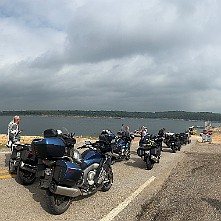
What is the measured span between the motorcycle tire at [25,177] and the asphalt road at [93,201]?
134 mm

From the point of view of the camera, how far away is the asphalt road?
5.08 m

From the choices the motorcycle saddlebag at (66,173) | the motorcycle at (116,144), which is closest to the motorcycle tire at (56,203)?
the motorcycle saddlebag at (66,173)

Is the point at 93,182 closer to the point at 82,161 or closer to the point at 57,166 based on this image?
the point at 82,161

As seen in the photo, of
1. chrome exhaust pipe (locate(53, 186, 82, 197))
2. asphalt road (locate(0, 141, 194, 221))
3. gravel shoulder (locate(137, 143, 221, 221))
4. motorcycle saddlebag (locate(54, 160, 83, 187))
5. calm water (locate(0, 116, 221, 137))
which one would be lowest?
calm water (locate(0, 116, 221, 137))

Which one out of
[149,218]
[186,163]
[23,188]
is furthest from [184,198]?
[186,163]

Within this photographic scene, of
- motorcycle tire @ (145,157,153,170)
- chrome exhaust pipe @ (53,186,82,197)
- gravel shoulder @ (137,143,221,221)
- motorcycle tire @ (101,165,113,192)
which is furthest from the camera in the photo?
motorcycle tire @ (145,157,153,170)

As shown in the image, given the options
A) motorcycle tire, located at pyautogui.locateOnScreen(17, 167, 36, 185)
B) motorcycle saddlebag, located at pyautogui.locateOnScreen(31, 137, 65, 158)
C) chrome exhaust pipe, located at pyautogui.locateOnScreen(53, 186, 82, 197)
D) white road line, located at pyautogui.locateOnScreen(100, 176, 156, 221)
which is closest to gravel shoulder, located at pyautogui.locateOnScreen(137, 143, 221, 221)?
white road line, located at pyautogui.locateOnScreen(100, 176, 156, 221)

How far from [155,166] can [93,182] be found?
4.77 m

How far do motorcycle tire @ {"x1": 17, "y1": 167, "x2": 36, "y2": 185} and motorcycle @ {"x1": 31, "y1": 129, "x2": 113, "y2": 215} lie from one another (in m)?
1.59

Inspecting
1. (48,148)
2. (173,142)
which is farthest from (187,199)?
(173,142)

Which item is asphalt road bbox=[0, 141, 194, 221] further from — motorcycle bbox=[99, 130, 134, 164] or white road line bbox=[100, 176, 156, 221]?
motorcycle bbox=[99, 130, 134, 164]

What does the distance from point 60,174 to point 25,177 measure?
2.31 meters

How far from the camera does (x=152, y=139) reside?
1130 centimetres

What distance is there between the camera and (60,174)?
5.08 meters
